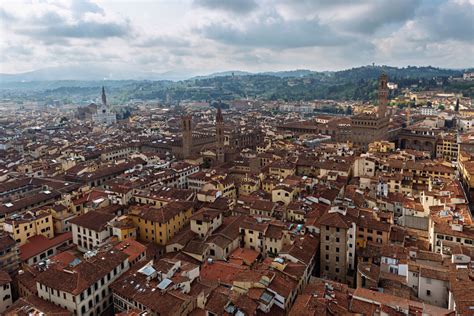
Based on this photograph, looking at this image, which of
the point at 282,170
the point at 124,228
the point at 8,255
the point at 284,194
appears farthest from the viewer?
the point at 282,170

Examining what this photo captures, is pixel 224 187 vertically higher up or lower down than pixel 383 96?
lower down

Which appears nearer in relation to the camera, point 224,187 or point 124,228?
point 124,228

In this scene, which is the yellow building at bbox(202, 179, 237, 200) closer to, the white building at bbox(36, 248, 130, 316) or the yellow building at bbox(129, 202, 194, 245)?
the yellow building at bbox(129, 202, 194, 245)

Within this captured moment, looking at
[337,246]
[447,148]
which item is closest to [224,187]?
[337,246]

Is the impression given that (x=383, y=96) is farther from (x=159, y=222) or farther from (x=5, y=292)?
(x=5, y=292)

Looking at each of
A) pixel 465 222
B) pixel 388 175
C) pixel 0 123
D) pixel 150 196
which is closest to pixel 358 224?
pixel 465 222

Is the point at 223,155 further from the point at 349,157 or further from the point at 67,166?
the point at 67,166
